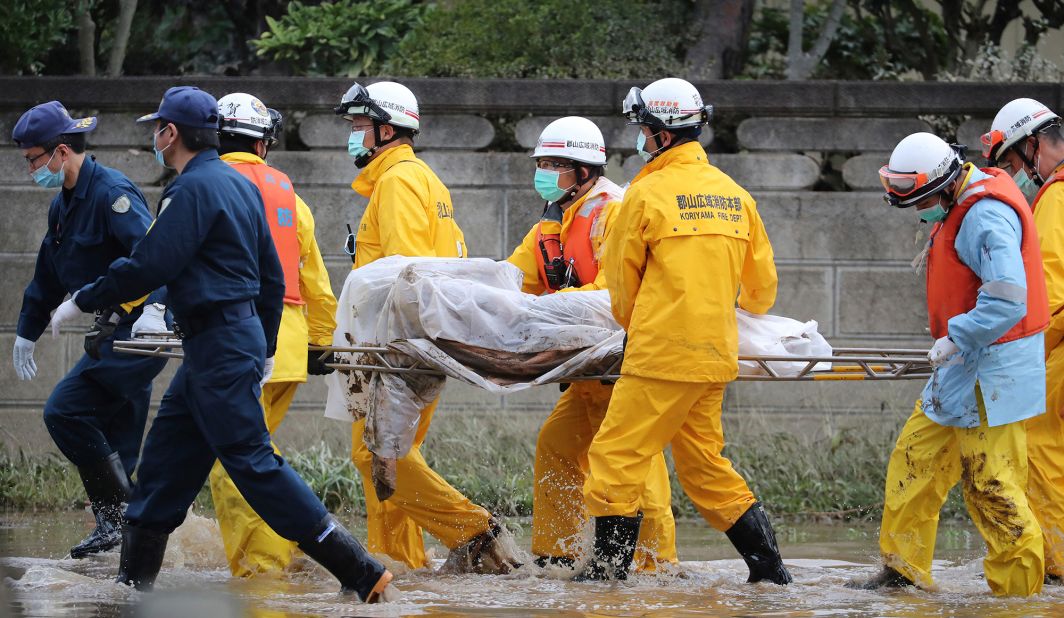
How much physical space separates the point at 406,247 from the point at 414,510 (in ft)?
3.96

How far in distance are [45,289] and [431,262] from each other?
7.38ft

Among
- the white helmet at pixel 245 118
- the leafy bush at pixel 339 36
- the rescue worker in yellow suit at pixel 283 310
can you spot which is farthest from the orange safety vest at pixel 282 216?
the leafy bush at pixel 339 36

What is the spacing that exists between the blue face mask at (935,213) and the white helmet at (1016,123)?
100 cm

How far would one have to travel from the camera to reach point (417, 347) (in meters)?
6.70

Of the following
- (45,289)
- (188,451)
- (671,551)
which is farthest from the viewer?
(45,289)

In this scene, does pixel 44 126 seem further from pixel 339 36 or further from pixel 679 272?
pixel 339 36

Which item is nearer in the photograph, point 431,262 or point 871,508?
point 431,262

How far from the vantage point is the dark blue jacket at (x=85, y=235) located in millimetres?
7664

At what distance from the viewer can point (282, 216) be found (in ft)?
24.0

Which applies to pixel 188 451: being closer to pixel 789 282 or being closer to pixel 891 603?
pixel 891 603

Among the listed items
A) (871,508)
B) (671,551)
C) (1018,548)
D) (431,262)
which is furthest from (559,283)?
(871,508)

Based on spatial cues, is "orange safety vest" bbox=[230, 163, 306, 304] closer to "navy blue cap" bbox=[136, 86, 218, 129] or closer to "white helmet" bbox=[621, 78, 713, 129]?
"navy blue cap" bbox=[136, 86, 218, 129]

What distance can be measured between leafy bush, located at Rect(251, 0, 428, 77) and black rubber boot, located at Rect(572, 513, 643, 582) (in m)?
5.55

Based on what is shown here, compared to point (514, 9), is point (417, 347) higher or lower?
lower
